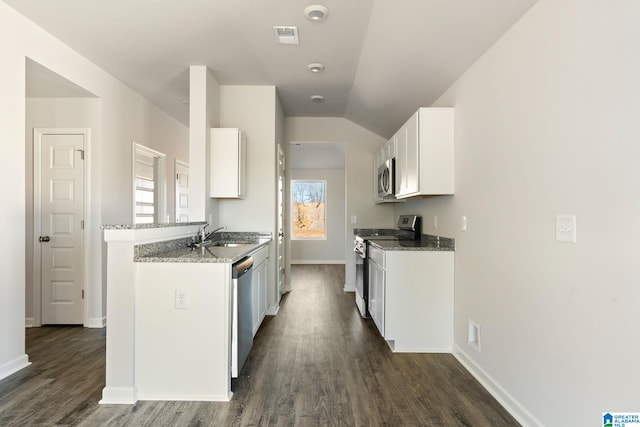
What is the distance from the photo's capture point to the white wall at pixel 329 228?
909cm

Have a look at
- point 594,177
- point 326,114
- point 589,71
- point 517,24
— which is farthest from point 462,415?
point 326,114

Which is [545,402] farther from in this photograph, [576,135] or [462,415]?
[576,135]

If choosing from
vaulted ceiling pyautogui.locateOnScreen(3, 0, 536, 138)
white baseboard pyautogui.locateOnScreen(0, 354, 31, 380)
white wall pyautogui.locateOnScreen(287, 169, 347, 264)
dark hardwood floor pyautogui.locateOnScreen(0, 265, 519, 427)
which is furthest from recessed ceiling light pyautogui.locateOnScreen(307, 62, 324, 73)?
white wall pyautogui.locateOnScreen(287, 169, 347, 264)

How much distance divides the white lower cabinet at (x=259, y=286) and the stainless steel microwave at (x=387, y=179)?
1611mm

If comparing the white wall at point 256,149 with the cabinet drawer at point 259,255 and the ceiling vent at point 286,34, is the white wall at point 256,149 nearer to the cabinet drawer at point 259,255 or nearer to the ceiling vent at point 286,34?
the cabinet drawer at point 259,255

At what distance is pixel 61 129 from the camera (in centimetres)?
382

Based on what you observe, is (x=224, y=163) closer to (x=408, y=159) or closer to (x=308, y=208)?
(x=408, y=159)

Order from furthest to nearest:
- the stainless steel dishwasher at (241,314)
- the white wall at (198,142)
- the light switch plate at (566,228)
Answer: the white wall at (198,142) < the stainless steel dishwasher at (241,314) < the light switch plate at (566,228)

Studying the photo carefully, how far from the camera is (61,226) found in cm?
386

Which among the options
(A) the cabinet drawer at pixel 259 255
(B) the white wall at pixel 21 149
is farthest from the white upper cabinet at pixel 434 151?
(B) the white wall at pixel 21 149

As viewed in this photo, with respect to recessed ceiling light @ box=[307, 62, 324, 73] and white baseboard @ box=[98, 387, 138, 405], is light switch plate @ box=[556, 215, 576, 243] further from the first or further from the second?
recessed ceiling light @ box=[307, 62, 324, 73]

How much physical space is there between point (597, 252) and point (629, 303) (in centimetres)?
23

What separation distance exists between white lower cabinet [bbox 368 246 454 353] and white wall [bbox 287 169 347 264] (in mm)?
5890

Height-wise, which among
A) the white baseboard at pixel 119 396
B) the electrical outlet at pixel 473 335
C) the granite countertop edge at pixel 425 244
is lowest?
the white baseboard at pixel 119 396
